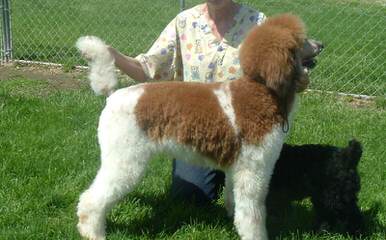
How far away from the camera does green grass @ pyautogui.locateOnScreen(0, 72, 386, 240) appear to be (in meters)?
3.94

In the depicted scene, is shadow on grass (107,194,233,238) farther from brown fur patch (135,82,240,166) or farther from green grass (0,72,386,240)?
brown fur patch (135,82,240,166)

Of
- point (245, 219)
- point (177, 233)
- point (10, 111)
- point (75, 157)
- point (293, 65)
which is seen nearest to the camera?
point (293, 65)

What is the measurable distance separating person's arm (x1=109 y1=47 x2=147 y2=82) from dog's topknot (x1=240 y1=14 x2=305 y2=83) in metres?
0.94

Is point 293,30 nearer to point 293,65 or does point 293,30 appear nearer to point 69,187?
point 293,65

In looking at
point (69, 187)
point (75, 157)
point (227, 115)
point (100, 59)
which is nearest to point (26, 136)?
point (75, 157)

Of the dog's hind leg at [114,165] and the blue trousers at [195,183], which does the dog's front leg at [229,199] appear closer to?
the blue trousers at [195,183]

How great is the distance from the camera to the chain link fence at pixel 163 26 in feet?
26.0

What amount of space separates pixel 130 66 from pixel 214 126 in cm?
97

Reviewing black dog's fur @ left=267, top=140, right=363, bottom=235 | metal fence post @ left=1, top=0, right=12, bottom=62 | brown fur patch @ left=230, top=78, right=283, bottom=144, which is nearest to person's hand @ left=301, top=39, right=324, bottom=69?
brown fur patch @ left=230, top=78, right=283, bottom=144

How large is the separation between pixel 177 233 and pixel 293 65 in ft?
4.44

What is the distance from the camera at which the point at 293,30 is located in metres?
3.35

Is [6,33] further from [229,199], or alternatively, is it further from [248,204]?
[248,204]

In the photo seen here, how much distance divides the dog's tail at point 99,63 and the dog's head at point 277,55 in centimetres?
80

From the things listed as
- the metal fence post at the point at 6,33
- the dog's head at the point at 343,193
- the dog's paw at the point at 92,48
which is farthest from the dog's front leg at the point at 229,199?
the metal fence post at the point at 6,33
